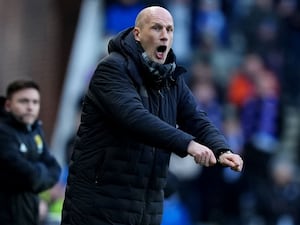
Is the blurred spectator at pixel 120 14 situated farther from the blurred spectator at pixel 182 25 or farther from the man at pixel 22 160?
the man at pixel 22 160

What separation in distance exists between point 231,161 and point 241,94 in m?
9.34

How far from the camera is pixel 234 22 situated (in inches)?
694

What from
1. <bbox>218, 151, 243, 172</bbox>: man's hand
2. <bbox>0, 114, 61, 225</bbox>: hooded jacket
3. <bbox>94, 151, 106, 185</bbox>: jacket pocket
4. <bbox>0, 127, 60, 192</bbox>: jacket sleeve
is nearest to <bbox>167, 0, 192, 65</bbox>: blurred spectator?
<bbox>0, 114, 61, 225</bbox>: hooded jacket

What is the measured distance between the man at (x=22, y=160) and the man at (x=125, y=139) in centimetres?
141

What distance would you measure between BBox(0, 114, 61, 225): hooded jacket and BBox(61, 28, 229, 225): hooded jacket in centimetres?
137

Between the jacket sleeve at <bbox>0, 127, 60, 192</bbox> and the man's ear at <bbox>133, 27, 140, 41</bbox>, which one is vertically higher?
the man's ear at <bbox>133, 27, 140, 41</bbox>

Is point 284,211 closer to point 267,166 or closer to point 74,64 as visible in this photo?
point 267,166

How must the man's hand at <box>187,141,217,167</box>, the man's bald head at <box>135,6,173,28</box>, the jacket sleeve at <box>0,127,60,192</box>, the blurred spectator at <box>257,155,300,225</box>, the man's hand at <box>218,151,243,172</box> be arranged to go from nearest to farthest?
the man's hand at <box>187,141,217,167</box> < the man's hand at <box>218,151,243,172</box> < the man's bald head at <box>135,6,173,28</box> < the jacket sleeve at <box>0,127,60,192</box> < the blurred spectator at <box>257,155,300,225</box>

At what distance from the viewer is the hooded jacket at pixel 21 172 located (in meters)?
9.02

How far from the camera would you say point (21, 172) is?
898cm

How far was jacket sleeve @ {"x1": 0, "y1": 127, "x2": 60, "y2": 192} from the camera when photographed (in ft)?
29.6

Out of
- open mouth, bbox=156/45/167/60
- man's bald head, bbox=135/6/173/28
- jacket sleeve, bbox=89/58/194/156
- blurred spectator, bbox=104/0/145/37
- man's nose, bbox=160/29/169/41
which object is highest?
blurred spectator, bbox=104/0/145/37

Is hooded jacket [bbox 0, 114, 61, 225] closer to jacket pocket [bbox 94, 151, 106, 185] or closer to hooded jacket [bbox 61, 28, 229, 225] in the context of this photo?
hooded jacket [bbox 61, 28, 229, 225]

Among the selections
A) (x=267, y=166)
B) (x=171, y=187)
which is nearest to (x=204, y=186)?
(x=267, y=166)
